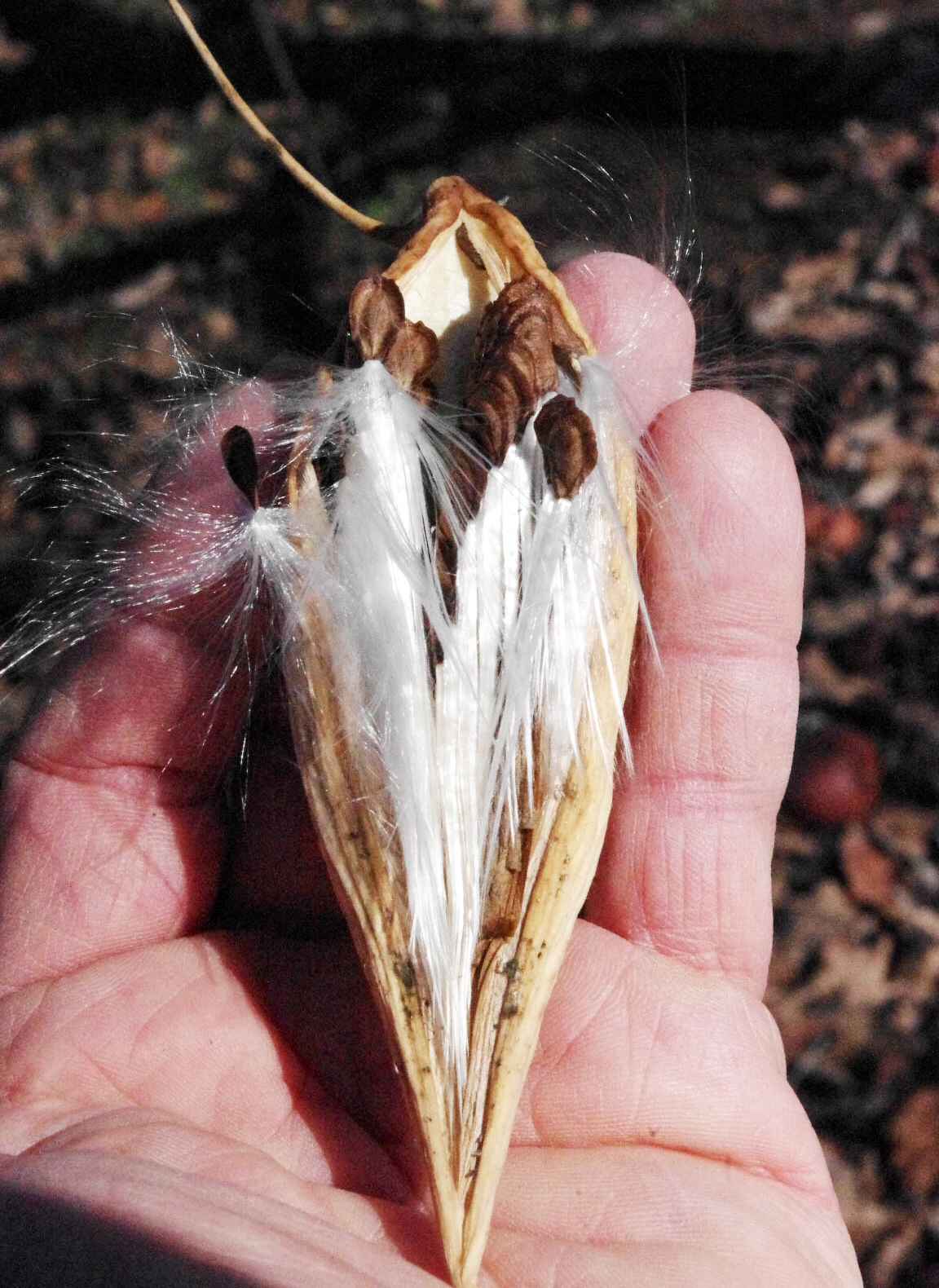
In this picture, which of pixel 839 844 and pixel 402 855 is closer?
pixel 402 855

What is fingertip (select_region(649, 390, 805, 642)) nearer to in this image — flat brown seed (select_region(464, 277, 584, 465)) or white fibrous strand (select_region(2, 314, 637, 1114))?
white fibrous strand (select_region(2, 314, 637, 1114))

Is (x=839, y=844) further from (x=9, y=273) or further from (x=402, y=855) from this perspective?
(x=9, y=273)

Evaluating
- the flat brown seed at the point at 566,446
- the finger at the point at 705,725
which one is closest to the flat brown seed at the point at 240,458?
the flat brown seed at the point at 566,446

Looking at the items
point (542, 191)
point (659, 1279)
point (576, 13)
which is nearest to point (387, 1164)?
point (659, 1279)

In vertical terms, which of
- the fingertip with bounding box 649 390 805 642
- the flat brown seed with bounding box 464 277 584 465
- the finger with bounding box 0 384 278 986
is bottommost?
the finger with bounding box 0 384 278 986

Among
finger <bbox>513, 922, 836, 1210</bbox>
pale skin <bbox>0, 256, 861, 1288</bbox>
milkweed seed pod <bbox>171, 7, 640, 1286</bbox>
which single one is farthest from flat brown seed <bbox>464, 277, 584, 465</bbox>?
finger <bbox>513, 922, 836, 1210</bbox>

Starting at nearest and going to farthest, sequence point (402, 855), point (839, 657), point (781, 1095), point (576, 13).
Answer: point (402, 855) < point (781, 1095) < point (839, 657) < point (576, 13)

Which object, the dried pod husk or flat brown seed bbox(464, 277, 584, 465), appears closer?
the dried pod husk

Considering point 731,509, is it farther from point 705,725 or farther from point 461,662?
point 461,662
